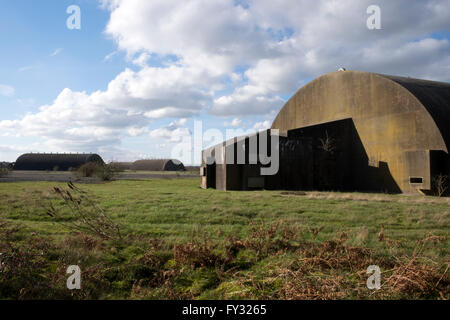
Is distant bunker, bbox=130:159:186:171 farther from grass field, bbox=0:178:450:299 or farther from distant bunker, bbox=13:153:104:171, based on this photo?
grass field, bbox=0:178:450:299

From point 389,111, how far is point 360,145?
3.16m

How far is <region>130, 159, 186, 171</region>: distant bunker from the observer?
3620 inches

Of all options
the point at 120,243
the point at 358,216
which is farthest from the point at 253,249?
the point at 358,216

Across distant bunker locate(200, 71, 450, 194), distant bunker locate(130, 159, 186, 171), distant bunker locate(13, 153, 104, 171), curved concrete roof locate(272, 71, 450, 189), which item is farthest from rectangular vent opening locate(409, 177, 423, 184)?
distant bunker locate(130, 159, 186, 171)

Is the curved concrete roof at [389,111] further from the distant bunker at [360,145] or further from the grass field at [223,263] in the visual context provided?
the grass field at [223,263]

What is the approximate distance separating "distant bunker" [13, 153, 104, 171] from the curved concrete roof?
65.9 metres

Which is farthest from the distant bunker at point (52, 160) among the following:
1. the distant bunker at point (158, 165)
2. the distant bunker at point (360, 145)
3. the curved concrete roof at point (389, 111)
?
the curved concrete roof at point (389, 111)

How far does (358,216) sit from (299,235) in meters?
3.70

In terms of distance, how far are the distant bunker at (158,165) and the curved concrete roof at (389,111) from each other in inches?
2758

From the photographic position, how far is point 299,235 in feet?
23.0
